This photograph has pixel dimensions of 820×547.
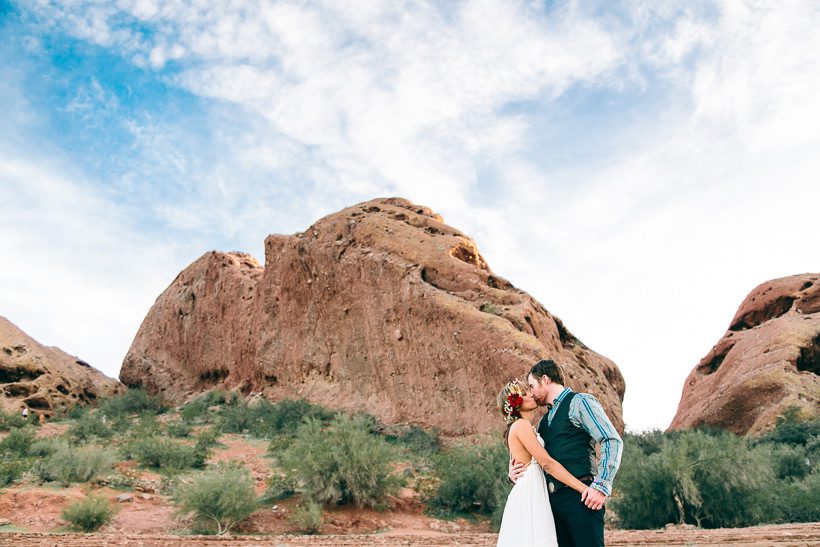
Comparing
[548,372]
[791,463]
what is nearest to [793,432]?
[791,463]

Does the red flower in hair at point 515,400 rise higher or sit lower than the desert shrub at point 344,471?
higher

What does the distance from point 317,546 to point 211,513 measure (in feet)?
9.76

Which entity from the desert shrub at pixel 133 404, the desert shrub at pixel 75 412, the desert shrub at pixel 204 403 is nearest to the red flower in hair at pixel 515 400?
the desert shrub at pixel 204 403

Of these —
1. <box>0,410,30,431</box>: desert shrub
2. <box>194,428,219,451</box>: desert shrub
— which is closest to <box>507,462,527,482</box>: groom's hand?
<box>194,428,219,451</box>: desert shrub

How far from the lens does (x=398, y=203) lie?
26.1 m

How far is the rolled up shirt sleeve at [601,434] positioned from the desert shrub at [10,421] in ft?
69.0

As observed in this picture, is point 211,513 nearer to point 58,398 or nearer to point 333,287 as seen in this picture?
point 333,287

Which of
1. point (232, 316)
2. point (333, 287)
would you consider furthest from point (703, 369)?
point (232, 316)

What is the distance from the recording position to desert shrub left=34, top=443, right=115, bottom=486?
12320mm

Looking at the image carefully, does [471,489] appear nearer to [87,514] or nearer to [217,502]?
[217,502]

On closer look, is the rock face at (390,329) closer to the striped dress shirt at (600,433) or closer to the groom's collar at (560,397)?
the groom's collar at (560,397)

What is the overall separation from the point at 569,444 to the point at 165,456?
1314 cm

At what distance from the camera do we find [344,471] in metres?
12.2

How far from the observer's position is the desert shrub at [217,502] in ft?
34.5
